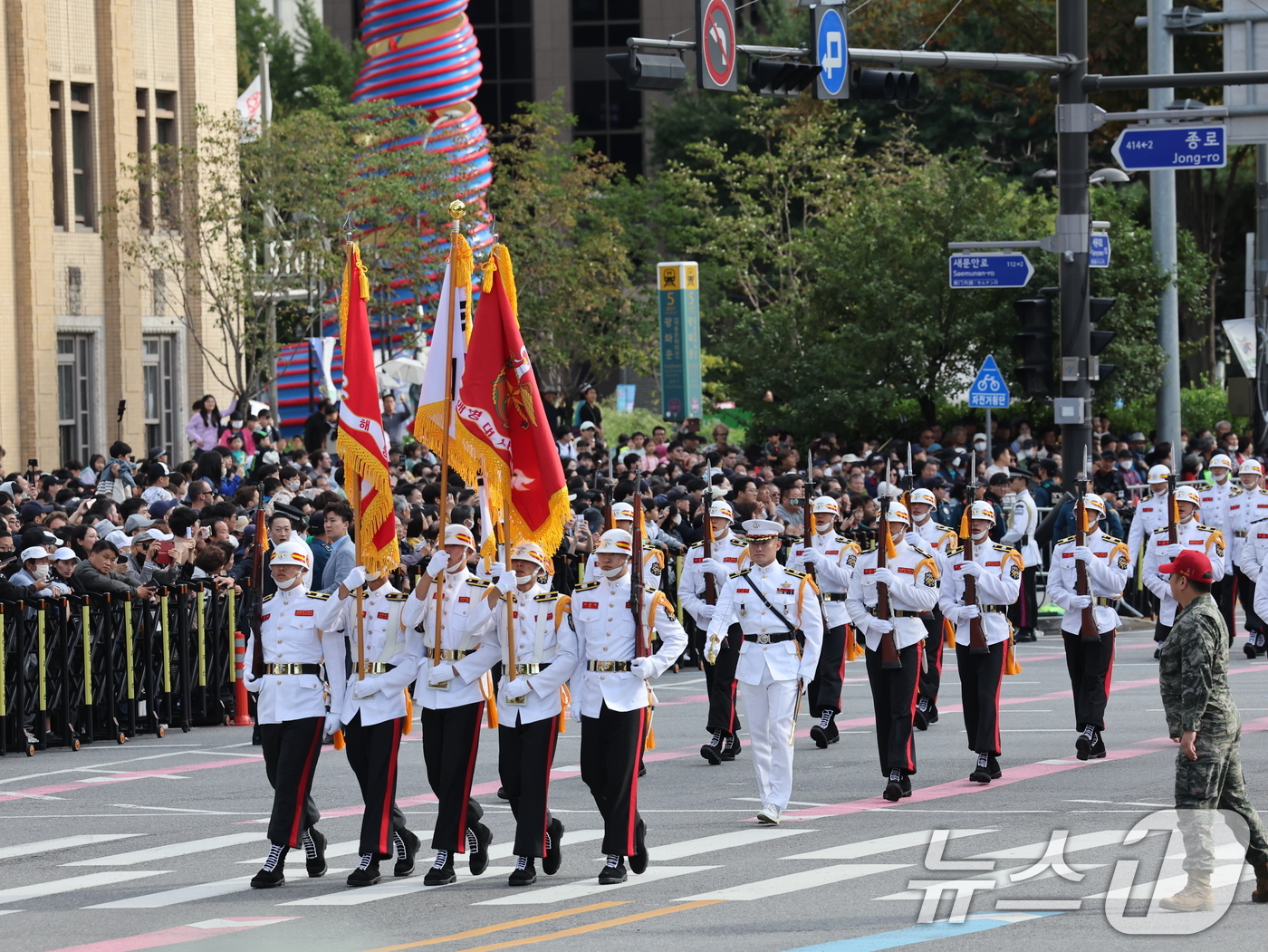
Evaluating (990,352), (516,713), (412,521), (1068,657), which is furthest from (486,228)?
(516,713)

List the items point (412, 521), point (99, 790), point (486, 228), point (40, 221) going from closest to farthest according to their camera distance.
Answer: point (99, 790) → point (412, 521) → point (40, 221) → point (486, 228)

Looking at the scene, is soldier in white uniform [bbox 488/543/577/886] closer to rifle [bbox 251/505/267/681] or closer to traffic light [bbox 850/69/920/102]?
rifle [bbox 251/505/267/681]

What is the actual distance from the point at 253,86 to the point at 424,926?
1233 inches

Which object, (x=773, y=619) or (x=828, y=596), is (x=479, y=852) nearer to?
(x=773, y=619)

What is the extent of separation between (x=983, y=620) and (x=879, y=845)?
3.38 meters

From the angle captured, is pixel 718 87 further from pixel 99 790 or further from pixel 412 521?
pixel 99 790

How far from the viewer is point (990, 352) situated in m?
31.1

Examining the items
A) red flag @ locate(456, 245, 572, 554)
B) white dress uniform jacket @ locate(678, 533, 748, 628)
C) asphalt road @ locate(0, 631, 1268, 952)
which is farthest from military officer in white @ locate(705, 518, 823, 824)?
white dress uniform jacket @ locate(678, 533, 748, 628)

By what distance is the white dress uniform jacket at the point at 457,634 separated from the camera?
11.7m

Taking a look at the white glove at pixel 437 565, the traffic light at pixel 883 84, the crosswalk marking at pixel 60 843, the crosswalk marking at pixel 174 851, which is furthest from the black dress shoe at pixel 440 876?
the traffic light at pixel 883 84

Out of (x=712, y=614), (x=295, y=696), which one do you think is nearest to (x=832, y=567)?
(x=712, y=614)

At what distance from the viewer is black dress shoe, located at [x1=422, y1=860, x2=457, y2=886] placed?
11.4m

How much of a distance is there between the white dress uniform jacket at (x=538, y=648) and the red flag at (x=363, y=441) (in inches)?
37.8

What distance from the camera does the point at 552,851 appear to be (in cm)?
1152
